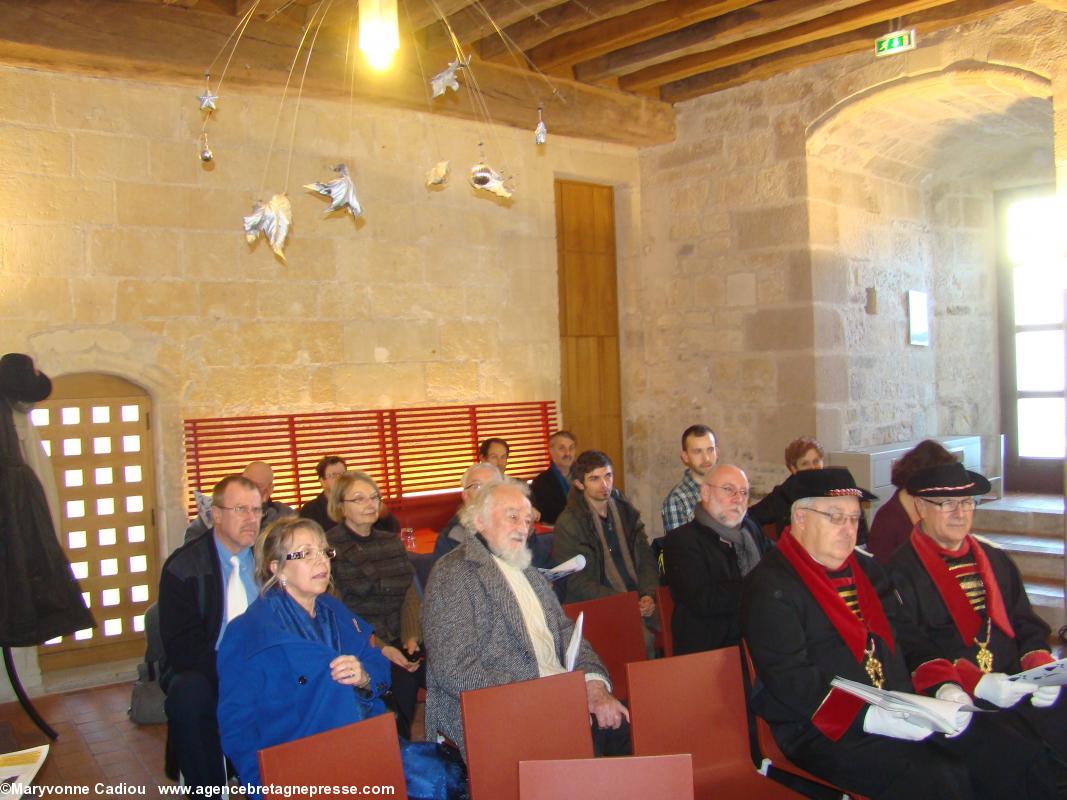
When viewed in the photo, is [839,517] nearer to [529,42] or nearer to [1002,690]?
[1002,690]

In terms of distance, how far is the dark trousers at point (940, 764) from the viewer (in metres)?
2.79

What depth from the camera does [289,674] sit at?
9.04ft

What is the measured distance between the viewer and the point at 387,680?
322cm

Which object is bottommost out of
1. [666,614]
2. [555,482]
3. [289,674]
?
[666,614]

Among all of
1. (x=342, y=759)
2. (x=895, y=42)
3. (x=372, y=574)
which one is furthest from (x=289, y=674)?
(x=895, y=42)

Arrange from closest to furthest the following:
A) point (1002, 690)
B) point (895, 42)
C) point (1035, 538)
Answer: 1. point (1002, 690)
2. point (895, 42)
3. point (1035, 538)

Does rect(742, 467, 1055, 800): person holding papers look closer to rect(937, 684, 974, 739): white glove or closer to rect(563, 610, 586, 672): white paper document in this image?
rect(937, 684, 974, 739): white glove

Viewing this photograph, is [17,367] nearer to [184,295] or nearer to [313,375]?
[184,295]

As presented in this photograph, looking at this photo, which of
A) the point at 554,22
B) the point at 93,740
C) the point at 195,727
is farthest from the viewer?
the point at 554,22

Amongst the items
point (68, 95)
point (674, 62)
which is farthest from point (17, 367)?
point (674, 62)

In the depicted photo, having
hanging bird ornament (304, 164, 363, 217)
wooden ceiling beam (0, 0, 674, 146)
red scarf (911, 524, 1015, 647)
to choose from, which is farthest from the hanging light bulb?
wooden ceiling beam (0, 0, 674, 146)

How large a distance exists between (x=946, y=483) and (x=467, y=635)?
5.81 ft

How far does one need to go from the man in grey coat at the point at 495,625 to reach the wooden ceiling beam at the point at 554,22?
10.9 ft

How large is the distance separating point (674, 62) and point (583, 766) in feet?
19.7
